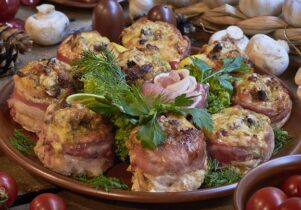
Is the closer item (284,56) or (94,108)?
(94,108)

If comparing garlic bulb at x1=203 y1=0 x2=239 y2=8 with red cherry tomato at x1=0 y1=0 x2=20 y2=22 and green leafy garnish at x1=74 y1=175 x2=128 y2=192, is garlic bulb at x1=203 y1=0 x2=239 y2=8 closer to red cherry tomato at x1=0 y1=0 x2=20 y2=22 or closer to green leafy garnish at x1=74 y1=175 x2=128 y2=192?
red cherry tomato at x1=0 y1=0 x2=20 y2=22

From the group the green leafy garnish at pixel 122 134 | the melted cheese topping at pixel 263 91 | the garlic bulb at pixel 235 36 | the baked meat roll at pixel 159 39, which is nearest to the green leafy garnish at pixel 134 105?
the green leafy garnish at pixel 122 134

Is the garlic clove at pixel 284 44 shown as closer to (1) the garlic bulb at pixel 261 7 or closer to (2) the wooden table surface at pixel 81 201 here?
(1) the garlic bulb at pixel 261 7

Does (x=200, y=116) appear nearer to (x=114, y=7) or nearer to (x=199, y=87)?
(x=199, y=87)

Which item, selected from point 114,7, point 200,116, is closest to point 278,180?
point 200,116

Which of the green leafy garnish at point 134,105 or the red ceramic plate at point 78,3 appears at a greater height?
the green leafy garnish at point 134,105
